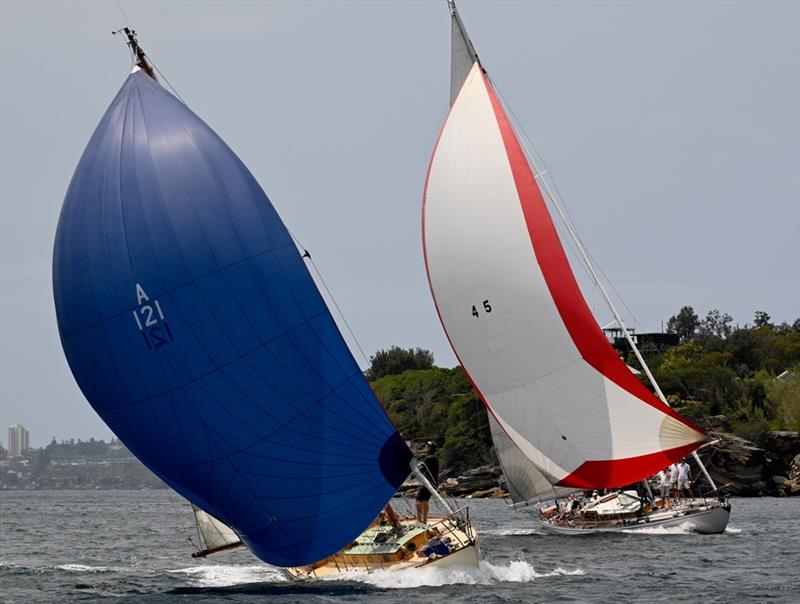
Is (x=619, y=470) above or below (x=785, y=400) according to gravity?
below

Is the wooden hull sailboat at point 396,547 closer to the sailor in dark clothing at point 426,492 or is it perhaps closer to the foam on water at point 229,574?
the sailor in dark clothing at point 426,492

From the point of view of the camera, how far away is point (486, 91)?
33969mm

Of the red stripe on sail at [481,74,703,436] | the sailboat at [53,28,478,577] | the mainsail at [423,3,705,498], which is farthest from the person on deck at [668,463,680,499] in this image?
the sailboat at [53,28,478,577]

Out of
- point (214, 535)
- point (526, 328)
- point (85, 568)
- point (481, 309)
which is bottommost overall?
point (85, 568)

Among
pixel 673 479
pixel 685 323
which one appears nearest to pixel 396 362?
pixel 685 323

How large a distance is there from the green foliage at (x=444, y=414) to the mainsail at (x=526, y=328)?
44359 mm

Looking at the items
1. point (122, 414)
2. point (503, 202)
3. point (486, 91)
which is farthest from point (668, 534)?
point (122, 414)

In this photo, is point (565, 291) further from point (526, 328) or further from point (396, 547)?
point (396, 547)

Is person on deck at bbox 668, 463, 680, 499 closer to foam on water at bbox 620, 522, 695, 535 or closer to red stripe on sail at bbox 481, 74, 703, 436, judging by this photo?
foam on water at bbox 620, 522, 695, 535

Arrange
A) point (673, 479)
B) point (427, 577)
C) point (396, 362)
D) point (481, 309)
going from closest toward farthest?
1. point (427, 577)
2. point (481, 309)
3. point (673, 479)
4. point (396, 362)

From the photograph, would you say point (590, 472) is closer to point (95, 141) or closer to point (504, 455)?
point (504, 455)

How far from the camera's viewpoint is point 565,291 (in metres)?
31.4

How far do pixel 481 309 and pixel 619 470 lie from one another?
15.9 ft

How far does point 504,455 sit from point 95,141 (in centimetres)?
1841
